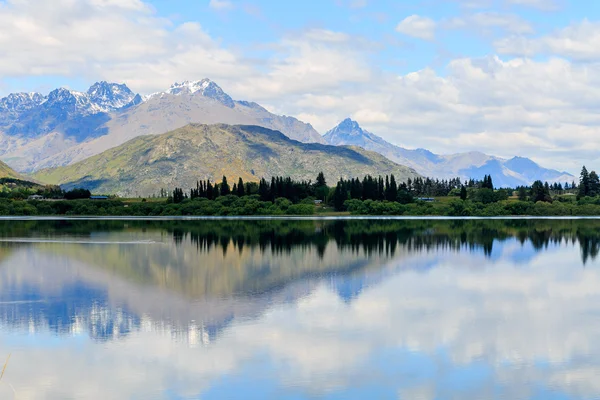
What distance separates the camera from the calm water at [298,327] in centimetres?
2967

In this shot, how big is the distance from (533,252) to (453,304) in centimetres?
4642

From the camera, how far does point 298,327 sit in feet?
133

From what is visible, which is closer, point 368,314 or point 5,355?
point 5,355

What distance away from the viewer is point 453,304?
49938mm

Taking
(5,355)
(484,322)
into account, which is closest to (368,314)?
(484,322)

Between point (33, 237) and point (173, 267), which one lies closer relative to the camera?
point (173, 267)

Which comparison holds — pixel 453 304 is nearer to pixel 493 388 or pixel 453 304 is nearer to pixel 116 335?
pixel 493 388

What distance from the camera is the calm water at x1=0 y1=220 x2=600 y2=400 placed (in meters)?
29.7

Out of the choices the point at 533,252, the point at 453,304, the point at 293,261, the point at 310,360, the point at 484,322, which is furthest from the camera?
the point at 533,252

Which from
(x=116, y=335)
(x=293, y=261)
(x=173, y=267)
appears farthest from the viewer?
(x=293, y=261)

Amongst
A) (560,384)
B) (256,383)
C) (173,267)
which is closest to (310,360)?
(256,383)

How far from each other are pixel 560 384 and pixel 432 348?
25.6ft

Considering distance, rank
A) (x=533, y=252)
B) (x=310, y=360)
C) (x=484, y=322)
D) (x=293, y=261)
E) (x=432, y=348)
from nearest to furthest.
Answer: (x=310, y=360) < (x=432, y=348) < (x=484, y=322) < (x=293, y=261) < (x=533, y=252)

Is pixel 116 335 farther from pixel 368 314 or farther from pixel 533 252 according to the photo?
pixel 533 252
